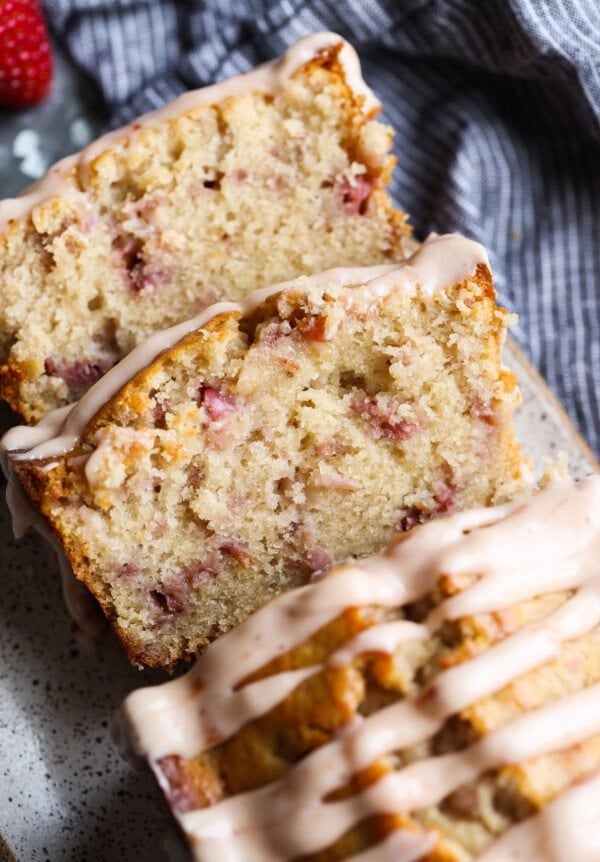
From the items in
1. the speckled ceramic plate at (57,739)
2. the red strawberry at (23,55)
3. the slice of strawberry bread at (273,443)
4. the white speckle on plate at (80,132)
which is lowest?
the speckled ceramic plate at (57,739)

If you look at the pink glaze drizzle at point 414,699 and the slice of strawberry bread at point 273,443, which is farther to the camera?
the slice of strawberry bread at point 273,443

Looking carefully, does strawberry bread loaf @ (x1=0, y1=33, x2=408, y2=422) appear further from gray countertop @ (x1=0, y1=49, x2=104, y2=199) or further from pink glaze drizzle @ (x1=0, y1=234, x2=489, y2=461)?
gray countertop @ (x1=0, y1=49, x2=104, y2=199)

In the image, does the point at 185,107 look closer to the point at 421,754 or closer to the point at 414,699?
the point at 414,699

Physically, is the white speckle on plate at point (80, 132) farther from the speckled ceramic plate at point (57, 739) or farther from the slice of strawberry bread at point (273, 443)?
the slice of strawberry bread at point (273, 443)

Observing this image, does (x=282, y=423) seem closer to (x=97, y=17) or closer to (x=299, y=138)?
(x=299, y=138)

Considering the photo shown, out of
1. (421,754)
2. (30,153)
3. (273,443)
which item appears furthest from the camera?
(30,153)

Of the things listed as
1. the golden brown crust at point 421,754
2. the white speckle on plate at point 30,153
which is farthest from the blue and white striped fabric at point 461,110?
the golden brown crust at point 421,754

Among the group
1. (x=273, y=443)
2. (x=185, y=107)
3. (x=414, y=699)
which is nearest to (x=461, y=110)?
(x=185, y=107)
